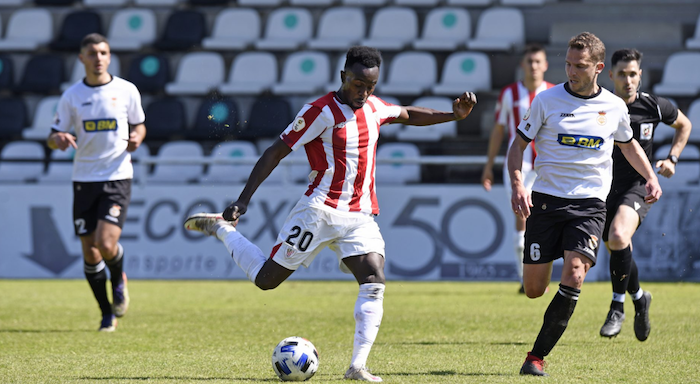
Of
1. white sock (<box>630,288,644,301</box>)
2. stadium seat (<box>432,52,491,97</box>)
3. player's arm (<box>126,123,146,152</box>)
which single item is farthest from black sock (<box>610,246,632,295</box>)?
stadium seat (<box>432,52,491,97</box>)

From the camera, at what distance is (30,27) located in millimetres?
18469

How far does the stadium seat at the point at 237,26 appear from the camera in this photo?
1767 centimetres

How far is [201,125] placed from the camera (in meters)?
16.0

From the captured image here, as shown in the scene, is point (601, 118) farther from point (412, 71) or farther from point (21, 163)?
point (21, 163)

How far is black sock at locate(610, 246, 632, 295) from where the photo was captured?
6.66 m

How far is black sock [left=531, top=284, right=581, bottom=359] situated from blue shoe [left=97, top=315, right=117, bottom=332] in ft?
12.9

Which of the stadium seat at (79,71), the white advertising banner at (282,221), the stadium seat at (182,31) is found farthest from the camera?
the stadium seat at (182,31)

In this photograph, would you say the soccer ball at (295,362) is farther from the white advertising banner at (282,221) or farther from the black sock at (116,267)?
the white advertising banner at (282,221)

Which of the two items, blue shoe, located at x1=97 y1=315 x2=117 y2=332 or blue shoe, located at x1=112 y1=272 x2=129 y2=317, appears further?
blue shoe, located at x1=112 y1=272 x2=129 y2=317

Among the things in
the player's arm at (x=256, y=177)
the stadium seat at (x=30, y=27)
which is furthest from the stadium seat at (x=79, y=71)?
the player's arm at (x=256, y=177)

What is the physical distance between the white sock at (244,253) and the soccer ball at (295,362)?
0.67 m

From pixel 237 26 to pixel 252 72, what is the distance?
1.42 m

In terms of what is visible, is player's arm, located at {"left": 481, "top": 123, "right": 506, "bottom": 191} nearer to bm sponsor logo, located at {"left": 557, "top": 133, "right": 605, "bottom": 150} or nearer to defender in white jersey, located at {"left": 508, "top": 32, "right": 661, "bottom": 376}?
defender in white jersey, located at {"left": 508, "top": 32, "right": 661, "bottom": 376}

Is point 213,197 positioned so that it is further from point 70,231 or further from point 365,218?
point 365,218
